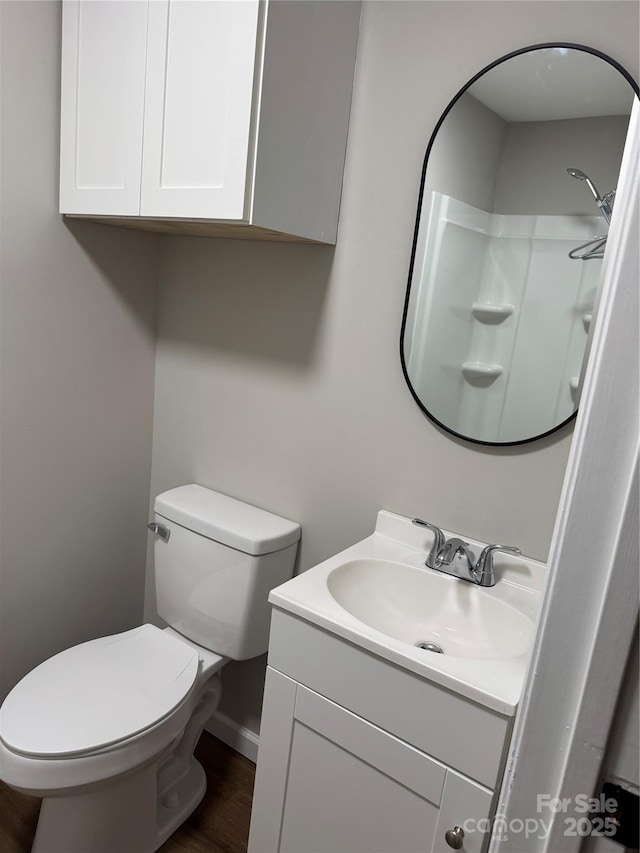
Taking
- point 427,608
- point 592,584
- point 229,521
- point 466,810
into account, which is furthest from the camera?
point 229,521

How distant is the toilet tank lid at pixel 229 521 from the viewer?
158 cm

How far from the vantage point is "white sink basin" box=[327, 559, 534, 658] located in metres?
1.27

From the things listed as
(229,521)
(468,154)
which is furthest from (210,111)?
(229,521)

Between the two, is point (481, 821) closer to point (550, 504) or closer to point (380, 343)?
point (550, 504)

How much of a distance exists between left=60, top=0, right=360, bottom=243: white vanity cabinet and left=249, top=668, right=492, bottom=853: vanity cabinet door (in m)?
1.03

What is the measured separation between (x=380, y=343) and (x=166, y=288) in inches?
31.3

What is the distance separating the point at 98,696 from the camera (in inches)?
56.2

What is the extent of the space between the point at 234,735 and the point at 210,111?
1.80 meters

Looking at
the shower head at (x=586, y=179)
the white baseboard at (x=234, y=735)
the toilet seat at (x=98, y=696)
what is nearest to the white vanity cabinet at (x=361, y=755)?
the toilet seat at (x=98, y=696)

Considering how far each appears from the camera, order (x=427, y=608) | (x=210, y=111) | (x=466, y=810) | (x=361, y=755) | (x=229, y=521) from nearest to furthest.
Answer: (x=466, y=810), (x=361, y=755), (x=210, y=111), (x=427, y=608), (x=229, y=521)

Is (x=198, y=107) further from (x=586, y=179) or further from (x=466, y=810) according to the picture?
(x=466, y=810)

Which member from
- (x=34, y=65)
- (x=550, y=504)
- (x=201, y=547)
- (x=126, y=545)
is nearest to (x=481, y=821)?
(x=550, y=504)

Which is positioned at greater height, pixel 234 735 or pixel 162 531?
pixel 162 531

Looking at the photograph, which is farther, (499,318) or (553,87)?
(499,318)
